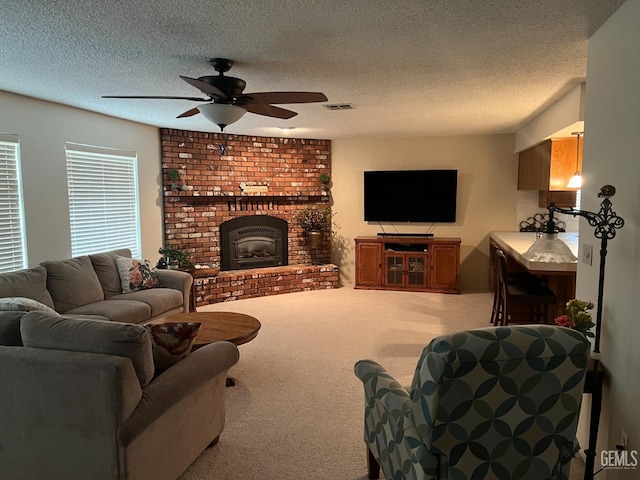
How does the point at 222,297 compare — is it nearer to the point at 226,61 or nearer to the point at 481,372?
the point at 226,61

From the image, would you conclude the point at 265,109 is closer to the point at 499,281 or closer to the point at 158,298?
the point at 158,298

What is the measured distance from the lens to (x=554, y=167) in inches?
193

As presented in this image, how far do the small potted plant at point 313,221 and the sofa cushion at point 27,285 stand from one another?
391 cm

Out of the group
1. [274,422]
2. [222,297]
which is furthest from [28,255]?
[274,422]

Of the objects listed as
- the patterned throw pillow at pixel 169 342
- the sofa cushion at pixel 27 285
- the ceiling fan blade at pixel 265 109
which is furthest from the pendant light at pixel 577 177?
the sofa cushion at pixel 27 285

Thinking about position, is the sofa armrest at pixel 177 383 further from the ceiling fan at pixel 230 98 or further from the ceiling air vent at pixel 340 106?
the ceiling air vent at pixel 340 106

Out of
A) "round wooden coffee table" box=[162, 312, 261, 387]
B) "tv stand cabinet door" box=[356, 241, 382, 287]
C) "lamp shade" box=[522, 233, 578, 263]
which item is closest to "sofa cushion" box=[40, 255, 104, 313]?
"round wooden coffee table" box=[162, 312, 261, 387]

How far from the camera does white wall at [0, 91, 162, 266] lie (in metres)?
4.18

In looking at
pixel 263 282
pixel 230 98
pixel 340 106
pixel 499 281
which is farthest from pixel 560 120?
pixel 263 282

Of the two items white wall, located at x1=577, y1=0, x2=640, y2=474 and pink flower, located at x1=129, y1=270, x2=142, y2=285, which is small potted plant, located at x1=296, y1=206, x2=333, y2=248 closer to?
pink flower, located at x1=129, y1=270, x2=142, y2=285

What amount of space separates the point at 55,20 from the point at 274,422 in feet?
8.84

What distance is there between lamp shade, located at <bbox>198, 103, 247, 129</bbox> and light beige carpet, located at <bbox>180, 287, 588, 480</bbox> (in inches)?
80.0

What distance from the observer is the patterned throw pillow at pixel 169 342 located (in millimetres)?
2299

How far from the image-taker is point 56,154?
4.57m
